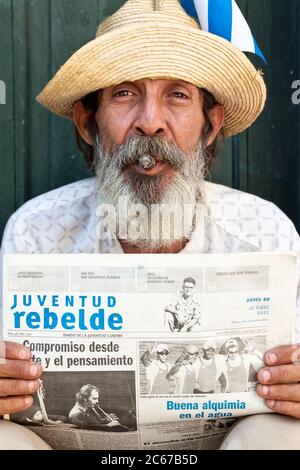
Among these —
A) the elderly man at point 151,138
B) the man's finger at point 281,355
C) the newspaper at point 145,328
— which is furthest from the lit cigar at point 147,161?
the man's finger at point 281,355

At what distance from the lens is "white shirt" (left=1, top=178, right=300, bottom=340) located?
6.43 feet

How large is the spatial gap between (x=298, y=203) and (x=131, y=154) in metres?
0.78

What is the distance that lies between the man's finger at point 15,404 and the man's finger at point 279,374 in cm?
50

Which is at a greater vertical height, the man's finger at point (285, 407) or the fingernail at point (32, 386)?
the fingernail at point (32, 386)

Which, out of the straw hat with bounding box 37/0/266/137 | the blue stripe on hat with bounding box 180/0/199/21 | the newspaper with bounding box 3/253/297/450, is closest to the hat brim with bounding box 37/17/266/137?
the straw hat with bounding box 37/0/266/137

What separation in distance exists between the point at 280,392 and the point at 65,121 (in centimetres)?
127

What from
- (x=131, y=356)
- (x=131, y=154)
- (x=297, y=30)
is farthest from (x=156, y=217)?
(x=297, y=30)

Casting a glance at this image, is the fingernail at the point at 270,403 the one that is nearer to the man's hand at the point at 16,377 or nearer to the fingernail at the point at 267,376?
the fingernail at the point at 267,376

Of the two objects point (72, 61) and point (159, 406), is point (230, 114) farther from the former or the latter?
point (159, 406)

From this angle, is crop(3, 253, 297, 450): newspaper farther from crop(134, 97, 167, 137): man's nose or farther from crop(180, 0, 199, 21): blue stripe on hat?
crop(180, 0, 199, 21): blue stripe on hat

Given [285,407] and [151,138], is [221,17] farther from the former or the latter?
[285,407]

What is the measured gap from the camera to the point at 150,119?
1.81 metres

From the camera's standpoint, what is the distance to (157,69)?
5.86 feet

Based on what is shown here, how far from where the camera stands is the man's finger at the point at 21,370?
4.85 feet
